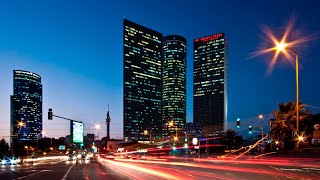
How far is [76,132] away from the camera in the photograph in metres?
49.0

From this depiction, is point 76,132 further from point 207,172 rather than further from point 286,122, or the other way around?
point 286,122

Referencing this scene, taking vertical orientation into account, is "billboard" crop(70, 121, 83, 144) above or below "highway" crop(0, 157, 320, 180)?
above

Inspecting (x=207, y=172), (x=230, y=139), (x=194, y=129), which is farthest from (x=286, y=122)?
(x=230, y=139)

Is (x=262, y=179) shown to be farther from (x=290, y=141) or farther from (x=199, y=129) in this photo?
(x=290, y=141)

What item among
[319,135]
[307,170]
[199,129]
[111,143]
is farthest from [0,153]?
[307,170]

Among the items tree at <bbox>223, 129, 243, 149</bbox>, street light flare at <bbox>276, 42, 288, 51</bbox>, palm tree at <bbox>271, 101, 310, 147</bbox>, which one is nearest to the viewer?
street light flare at <bbox>276, 42, 288, 51</bbox>

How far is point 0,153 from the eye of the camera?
114688mm

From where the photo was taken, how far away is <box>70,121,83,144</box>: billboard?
47.8m

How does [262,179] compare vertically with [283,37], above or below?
below

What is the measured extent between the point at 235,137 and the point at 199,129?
70.8 meters

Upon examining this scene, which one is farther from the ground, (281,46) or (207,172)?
(281,46)

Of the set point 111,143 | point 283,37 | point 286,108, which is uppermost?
point 283,37

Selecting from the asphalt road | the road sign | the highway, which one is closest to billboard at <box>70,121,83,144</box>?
the asphalt road

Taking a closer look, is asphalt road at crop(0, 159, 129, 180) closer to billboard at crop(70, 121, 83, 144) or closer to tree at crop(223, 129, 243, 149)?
billboard at crop(70, 121, 83, 144)
